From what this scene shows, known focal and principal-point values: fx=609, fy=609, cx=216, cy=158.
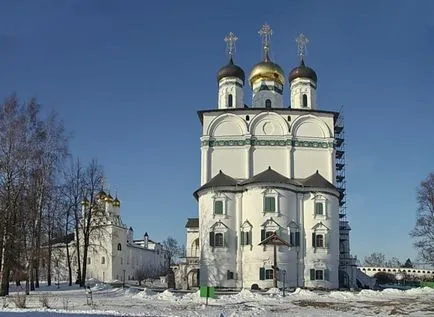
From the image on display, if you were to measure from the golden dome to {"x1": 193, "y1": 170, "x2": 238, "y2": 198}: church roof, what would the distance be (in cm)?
1052

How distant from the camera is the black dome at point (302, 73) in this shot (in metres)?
50.4

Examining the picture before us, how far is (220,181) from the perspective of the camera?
44688 mm

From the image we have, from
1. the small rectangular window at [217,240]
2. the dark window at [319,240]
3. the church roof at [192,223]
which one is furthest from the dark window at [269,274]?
the church roof at [192,223]

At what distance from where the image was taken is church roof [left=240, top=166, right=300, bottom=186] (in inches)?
1681

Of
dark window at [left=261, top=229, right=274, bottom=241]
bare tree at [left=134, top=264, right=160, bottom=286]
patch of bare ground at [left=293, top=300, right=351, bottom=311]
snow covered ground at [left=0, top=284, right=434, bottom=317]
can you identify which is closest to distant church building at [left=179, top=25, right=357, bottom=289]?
dark window at [left=261, top=229, right=274, bottom=241]

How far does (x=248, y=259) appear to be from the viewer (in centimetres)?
4203

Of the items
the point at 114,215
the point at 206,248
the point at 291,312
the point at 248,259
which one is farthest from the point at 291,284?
the point at 114,215

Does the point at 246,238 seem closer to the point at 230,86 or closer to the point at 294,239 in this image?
the point at 294,239

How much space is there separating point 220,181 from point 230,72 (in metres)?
10.7

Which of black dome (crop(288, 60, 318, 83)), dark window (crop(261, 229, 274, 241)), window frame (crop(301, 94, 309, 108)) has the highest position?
black dome (crop(288, 60, 318, 83))

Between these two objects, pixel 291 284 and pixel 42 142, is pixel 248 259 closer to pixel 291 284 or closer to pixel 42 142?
pixel 291 284

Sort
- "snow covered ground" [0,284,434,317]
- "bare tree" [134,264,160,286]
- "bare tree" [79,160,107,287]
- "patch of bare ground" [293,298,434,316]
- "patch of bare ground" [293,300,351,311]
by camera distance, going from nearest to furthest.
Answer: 1. "snow covered ground" [0,284,434,317]
2. "patch of bare ground" [293,298,434,316]
3. "patch of bare ground" [293,300,351,311]
4. "bare tree" [79,160,107,287]
5. "bare tree" [134,264,160,286]

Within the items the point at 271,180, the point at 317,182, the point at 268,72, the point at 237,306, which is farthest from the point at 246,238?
the point at 237,306

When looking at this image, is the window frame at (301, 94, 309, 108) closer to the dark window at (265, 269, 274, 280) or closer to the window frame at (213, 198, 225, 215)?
the window frame at (213, 198, 225, 215)
